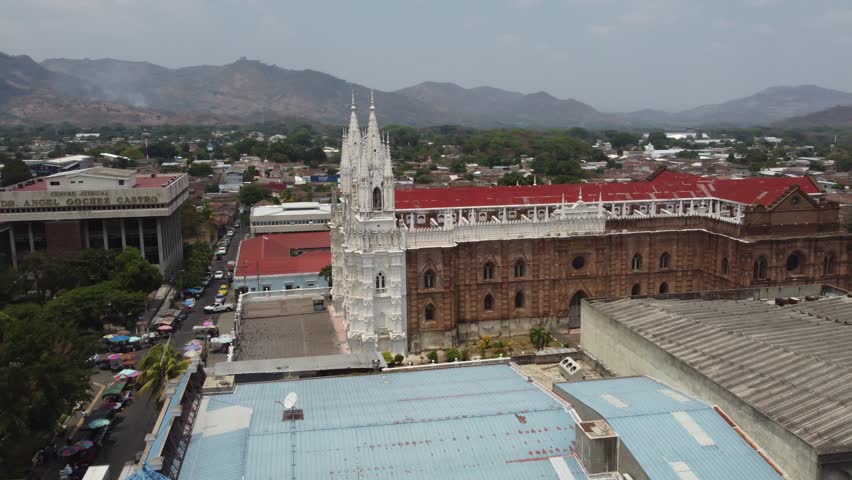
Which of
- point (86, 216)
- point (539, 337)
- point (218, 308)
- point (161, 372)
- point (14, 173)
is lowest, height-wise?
point (218, 308)

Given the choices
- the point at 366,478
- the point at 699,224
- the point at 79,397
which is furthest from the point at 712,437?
the point at 699,224

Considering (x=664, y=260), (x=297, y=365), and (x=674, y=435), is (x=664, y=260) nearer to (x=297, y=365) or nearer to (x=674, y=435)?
(x=297, y=365)

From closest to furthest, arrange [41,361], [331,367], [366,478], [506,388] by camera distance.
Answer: [366,478] < [506,388] < [41,361] < [331,367]

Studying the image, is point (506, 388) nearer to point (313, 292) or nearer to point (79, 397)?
point (79, 397)

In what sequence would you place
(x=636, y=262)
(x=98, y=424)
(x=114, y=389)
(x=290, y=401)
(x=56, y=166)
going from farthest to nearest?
(x=56, y=166), (x=636, y=262), (x=114, y=389), (x=98, y=424), (x=290, y=401)

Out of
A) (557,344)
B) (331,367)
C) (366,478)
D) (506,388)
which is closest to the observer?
(366,478)

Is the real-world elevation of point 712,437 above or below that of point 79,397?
above

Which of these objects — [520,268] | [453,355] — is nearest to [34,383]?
[453,355]
